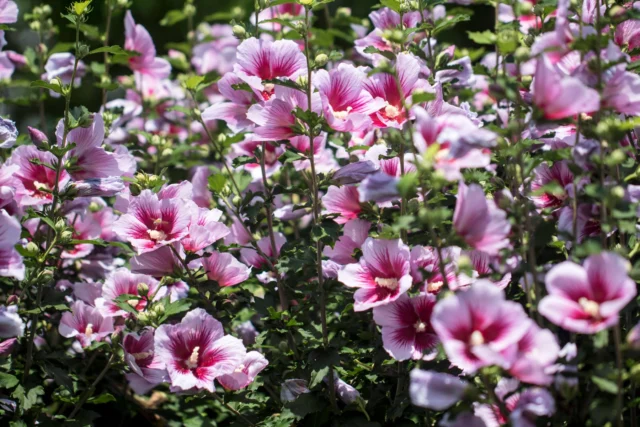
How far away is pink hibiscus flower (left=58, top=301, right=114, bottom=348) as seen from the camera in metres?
1.91

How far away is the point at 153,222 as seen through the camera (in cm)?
172

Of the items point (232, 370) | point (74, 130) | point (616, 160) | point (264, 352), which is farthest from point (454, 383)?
point (74, 130)

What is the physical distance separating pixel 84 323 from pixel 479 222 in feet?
3.79

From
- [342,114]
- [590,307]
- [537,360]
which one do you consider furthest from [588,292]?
[342,114]

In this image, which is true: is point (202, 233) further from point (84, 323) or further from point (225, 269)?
point (84, 323)

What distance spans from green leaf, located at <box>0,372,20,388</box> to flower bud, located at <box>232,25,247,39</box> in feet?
3.26

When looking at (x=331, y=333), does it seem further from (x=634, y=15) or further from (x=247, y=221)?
(x=634, y=15)

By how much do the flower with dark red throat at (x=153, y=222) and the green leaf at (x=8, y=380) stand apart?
44 cm

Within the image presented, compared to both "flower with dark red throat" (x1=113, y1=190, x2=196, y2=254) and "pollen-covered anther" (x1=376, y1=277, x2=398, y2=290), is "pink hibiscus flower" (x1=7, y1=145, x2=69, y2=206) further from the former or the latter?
"pollen-covered anther" (x1=376, y1=277, x2=398, y2=290)

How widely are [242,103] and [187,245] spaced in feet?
1.24

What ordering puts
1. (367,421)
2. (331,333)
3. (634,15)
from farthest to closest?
(331,333) < (367,421) < (634,15)

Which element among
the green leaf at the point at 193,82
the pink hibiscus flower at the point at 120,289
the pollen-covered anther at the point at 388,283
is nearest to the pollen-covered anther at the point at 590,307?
the pollen-covered anther at the point at 388,283

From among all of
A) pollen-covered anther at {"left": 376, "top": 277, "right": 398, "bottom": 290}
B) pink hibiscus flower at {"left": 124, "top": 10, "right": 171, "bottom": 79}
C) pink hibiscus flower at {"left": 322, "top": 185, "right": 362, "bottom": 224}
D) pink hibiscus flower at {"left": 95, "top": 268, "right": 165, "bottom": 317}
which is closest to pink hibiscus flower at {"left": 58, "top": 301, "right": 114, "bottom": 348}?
pink hibiscus flower at {"left": 95, "top": 268, "right": 165, "bottom": 317}

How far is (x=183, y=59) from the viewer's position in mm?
3082
